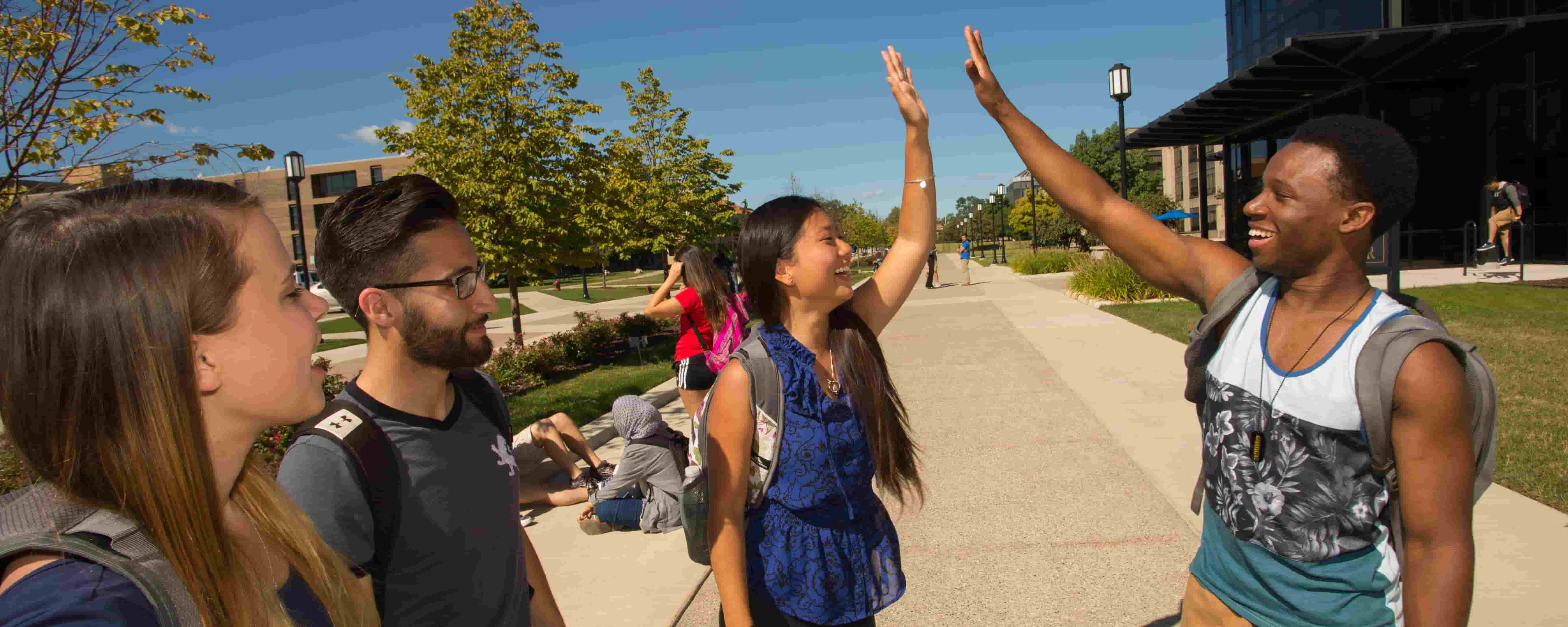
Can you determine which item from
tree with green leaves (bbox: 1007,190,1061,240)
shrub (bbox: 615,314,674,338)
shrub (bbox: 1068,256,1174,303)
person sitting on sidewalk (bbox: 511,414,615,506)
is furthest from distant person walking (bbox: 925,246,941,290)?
tree with green leaves (bbox: 1007,190,1061,240)

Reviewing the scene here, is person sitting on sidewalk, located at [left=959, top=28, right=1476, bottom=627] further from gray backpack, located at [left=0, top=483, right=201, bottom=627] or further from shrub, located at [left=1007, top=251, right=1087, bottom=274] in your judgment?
shrub, located at [left=1007, top=251, right=1087, bottom=274]

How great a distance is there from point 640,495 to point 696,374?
45.1 inches

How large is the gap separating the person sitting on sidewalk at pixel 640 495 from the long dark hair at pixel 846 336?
2884 mm

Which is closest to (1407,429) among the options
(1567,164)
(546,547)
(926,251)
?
(926,251)

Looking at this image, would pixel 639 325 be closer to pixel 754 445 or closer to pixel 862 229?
pixel 754 445

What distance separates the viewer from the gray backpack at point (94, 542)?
2.80ft

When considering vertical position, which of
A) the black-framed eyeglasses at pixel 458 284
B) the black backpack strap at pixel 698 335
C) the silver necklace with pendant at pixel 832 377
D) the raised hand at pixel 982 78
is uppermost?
the raised hand at pixel 982 78

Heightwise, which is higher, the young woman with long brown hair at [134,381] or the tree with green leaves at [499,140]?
the tree with green leaves at [499,140]

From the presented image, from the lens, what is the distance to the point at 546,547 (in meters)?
4.96

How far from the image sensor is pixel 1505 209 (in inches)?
606

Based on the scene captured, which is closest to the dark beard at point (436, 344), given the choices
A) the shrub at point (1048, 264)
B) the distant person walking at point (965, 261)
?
the distant person walking at point (965, 261)

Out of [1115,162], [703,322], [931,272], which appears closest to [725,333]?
[703,322]

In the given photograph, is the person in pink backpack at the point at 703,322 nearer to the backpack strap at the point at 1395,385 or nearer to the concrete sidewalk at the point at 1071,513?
the concrete sidewalk at the point at 1071,513

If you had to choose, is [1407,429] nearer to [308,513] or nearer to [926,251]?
[926,251]
